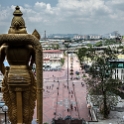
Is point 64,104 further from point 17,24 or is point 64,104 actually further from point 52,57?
point 52,57

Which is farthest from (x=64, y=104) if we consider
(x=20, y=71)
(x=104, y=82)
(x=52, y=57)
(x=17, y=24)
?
(x=52, y=57)

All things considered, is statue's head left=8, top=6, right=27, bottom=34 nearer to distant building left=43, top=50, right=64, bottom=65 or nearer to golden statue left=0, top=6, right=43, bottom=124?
golden statue left=0, top=6, right=43, bottom=124

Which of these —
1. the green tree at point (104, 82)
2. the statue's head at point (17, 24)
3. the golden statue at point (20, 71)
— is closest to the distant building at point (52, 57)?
the green tree at point (104, 82)

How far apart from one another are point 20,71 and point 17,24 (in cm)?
115

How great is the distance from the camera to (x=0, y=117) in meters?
16.8

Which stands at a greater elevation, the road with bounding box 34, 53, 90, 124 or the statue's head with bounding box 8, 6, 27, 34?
the statue's head with bounding box 8, 6, 27, 34

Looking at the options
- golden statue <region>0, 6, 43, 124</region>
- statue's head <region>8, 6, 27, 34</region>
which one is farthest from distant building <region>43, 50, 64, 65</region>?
statue's head <region>8, 6, 27, 34</region>

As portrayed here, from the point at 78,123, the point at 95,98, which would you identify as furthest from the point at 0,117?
the point at 95,98

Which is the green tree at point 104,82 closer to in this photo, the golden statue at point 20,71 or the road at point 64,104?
the road at point 64,104

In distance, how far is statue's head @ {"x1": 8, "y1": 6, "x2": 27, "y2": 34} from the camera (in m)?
6.93

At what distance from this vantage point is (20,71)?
6.95 meters

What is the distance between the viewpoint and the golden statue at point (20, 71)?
683 centimetres

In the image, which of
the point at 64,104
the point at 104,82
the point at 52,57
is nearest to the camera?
the point at 104,82

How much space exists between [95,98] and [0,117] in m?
7.14
